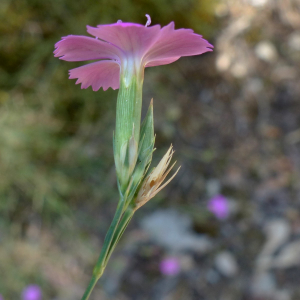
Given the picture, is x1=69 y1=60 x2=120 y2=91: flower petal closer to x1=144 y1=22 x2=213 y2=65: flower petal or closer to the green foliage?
x1=144 y1=22 x2=213 y2=65: flower petal

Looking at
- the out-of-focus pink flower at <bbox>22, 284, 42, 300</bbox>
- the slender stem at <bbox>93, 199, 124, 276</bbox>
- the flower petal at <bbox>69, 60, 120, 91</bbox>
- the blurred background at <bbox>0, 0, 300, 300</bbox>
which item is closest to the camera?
the slender stem at <bbox>93, 199, 124, 276</bbox>

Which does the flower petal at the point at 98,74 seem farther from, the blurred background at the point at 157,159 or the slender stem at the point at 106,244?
the blurred background at the point at 157,159

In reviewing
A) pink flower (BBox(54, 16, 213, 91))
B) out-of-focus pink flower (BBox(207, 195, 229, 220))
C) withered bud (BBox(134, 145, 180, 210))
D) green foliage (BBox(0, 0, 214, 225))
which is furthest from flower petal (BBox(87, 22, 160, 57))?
out-of-focus pink flower (BBox(207, 195, 229, 220))

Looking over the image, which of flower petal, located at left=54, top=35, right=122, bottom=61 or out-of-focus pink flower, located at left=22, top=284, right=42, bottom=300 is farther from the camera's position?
out-of-focus pink flower, located at left=22, top=284, right=42, bottom=300

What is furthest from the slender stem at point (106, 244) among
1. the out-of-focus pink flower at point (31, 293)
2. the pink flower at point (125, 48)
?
the out-of-focus pink flower at point (31, 293)

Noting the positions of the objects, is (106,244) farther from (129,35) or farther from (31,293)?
(31,293)

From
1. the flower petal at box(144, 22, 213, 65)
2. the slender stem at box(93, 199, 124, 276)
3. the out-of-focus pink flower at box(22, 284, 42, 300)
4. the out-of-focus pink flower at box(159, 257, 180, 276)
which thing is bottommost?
the out-of-focus pink flower at box(22, 284, 42, 300)

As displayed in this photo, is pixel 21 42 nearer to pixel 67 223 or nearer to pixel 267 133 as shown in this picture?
pixel 67 223
